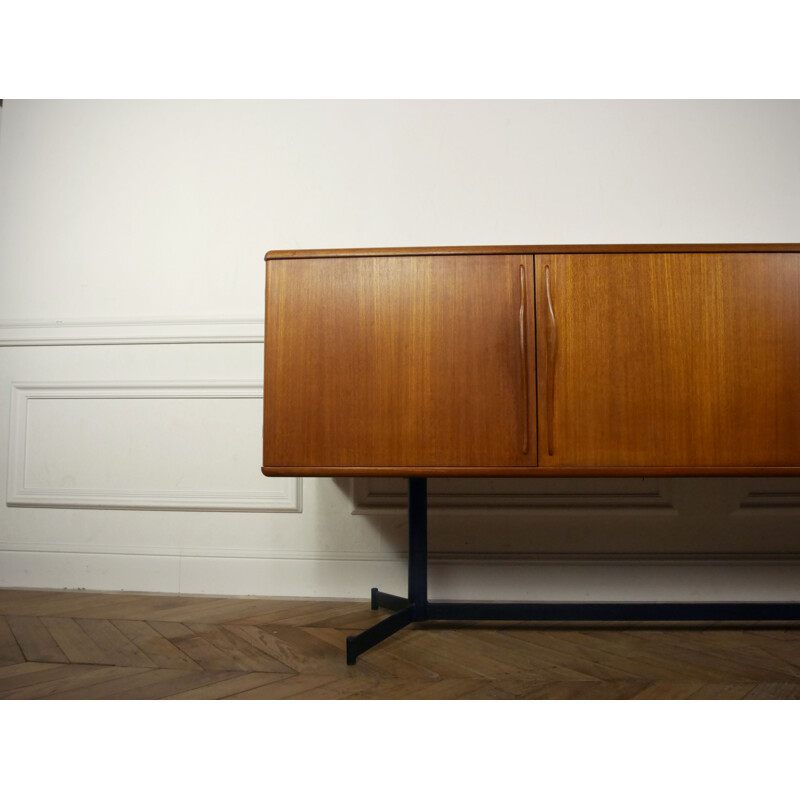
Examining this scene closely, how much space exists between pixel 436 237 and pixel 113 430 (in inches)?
43.2

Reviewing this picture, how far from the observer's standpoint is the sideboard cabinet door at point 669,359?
3.63 ft

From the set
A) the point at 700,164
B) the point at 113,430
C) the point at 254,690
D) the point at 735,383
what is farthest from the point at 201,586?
the point at 700,164

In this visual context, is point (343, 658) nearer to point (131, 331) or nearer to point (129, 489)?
point (129, 489)

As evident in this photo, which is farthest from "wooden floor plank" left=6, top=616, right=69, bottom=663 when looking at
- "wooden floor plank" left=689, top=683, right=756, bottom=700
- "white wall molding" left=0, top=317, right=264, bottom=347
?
"wooden floor plank" left=689, top=683, right=756, bottom=700

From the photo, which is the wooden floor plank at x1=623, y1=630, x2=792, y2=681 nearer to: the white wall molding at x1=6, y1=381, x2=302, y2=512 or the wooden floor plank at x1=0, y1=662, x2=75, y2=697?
the white wall molding at x1=6, y1=381, x2=302, y2=512

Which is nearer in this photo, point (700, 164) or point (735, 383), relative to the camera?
point (735, 383)

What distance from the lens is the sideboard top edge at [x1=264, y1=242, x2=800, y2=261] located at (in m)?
1.14

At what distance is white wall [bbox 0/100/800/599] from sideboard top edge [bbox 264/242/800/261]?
525mm

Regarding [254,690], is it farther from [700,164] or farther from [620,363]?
[700,164]

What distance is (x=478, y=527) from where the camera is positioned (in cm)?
159

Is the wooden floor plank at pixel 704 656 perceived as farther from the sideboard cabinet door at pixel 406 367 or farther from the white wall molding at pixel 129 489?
the white wall molding at pixel 129 489

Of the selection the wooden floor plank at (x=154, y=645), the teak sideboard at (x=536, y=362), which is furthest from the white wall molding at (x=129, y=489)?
the teak sideboard at (x=536, y=362)

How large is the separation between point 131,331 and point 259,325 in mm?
392

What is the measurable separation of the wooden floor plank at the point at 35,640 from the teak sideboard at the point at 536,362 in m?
0.54
